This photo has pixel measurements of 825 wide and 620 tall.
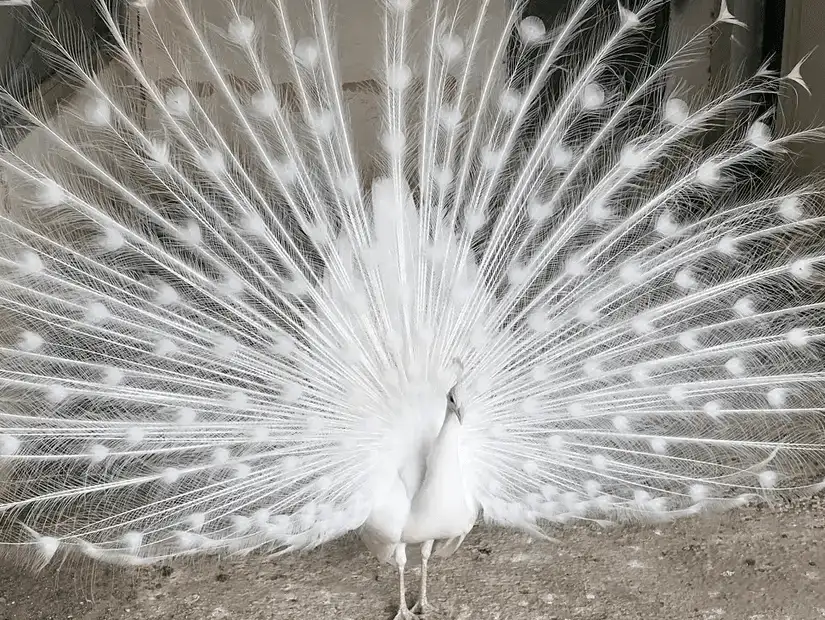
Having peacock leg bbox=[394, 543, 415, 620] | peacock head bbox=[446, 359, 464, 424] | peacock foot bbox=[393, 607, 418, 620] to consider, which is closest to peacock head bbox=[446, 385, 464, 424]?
peacock head bbox=[446, 359, 464, 424]

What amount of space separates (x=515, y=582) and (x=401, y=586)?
0.42 meters

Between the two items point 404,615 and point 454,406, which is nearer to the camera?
point 454,406

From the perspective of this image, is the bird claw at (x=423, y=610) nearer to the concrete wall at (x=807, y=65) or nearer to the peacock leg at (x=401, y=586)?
the peacock leg at (x=401, y=586)

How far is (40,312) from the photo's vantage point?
2.43 metres

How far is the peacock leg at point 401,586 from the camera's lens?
261 cm

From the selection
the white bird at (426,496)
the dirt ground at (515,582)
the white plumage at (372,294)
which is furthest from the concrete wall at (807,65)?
the white bird at (426,496)

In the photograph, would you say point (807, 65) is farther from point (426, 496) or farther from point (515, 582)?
point (426, 496)

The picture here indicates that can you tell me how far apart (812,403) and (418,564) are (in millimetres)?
1370

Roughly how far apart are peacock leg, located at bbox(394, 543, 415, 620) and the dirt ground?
0.26 ft

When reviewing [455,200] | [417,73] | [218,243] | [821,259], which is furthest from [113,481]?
[821,259]

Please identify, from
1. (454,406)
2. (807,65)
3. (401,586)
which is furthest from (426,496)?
(807,65)

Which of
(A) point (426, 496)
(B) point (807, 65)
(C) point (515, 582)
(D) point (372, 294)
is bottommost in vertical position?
(C) point (515, 582)

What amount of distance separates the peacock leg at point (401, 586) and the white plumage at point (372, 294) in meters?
0.02

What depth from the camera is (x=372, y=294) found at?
8.24ft
